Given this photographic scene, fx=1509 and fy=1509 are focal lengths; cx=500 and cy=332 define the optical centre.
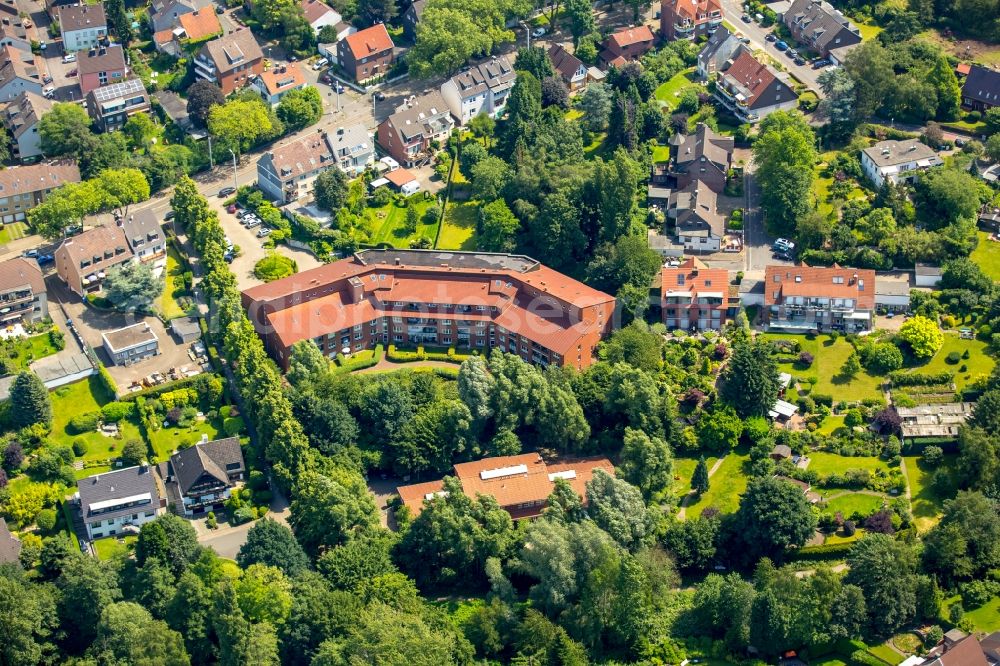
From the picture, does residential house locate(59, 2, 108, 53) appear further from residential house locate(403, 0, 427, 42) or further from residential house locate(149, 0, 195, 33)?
residential house locate(403, 0, 427, 42)

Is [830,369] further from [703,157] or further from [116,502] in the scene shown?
[116,502]

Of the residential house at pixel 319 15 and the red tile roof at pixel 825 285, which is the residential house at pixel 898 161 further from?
the residential house at pixel 319 15

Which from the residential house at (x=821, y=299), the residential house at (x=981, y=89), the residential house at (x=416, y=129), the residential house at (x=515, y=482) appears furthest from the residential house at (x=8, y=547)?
the residential house at (x=981, y=89)

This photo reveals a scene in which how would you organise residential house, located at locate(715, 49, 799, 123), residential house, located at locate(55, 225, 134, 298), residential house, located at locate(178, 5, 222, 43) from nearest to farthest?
residential house, located at locate(55, 225, 134, 298) < residential house, located at locate(715, 49, 799, 123) < residential house, located at locate(178, 5, 222, 43)

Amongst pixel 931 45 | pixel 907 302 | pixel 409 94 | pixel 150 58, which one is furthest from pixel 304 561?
pixel 931 45

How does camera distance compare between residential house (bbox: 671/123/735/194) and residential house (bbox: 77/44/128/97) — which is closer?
residential house (bbox: 671/123/735/194)

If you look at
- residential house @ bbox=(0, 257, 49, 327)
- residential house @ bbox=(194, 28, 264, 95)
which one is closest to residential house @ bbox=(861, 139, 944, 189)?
residential house @ bbox=(194, 28, 264, 95)

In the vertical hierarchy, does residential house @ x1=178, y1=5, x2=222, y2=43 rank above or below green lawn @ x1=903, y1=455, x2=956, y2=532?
above
